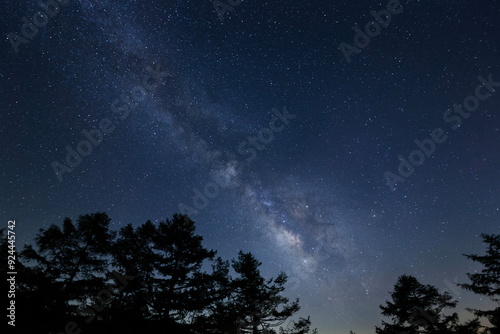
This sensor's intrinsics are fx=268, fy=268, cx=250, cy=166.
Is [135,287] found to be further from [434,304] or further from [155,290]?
[434,304]

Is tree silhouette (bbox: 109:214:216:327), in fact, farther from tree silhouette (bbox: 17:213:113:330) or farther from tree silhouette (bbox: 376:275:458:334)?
tree silhouette (bbox: 376:275:458:334)

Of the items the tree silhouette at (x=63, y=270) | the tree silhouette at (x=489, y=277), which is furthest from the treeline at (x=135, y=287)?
the tree silhouette at (x=489, y=277)

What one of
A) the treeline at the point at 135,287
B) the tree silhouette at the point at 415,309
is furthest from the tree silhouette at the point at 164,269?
the tree silhouette at the point at 415,309

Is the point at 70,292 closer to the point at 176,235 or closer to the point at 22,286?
the point at 22,286

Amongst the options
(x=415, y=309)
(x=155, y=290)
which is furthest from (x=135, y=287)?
(x=415, y=309)

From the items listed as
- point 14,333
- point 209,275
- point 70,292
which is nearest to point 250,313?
point 209,275

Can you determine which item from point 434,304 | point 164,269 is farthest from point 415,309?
point 164,269

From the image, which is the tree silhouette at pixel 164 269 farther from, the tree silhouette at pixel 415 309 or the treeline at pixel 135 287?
the tree silhouette at pixel 415 309

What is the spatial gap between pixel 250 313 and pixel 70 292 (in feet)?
43.0

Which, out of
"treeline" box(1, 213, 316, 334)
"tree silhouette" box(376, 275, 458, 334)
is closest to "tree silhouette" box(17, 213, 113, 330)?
"treeline" box(1, 213, 316, 334)

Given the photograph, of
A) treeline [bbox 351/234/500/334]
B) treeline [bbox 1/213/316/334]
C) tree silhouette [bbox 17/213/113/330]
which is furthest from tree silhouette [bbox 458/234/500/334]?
tree silhouette [bbox 17/213/113/330]

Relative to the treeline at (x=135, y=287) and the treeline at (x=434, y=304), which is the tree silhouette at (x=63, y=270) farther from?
the treeline at (x=434, y=304)

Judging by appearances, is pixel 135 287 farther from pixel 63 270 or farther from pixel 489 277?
pixel 489 277

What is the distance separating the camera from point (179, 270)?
1992 cm
